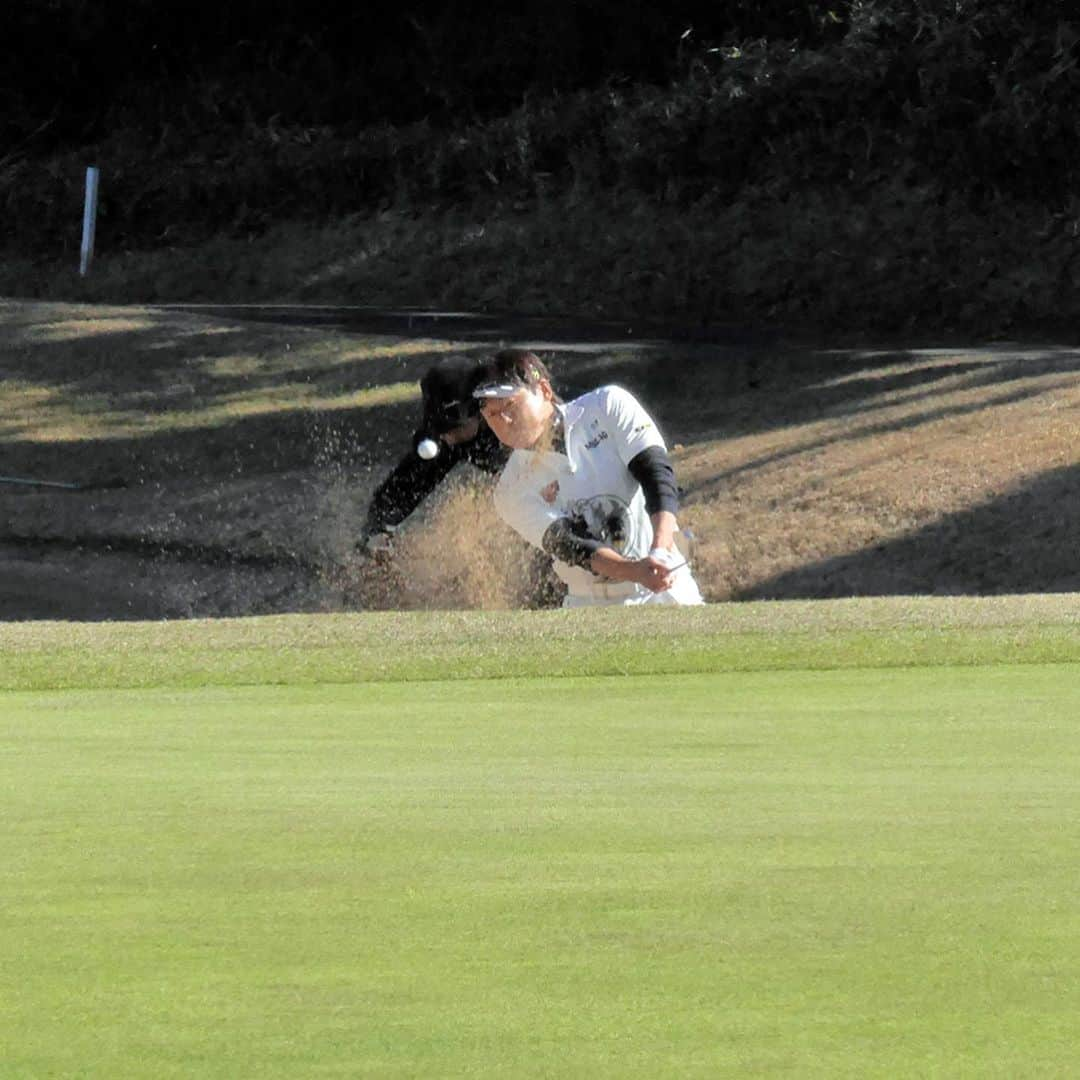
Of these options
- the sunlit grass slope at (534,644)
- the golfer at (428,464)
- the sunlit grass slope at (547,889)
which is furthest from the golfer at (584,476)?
the golfer at (428,464)

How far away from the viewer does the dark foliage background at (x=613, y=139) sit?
35.1m

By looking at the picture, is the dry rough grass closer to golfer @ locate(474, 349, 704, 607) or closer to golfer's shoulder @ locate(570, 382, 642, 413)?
golfer @ locate(474, 349, 704, 607)

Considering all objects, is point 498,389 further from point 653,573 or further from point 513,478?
point 653,573

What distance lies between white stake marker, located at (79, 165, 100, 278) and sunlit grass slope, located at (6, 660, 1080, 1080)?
36622mm

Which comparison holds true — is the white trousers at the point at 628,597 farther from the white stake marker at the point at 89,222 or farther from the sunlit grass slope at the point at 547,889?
the white stake marker at the point at 89,222

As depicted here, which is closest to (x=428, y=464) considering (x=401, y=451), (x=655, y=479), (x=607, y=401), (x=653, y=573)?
(x=607, y=401)

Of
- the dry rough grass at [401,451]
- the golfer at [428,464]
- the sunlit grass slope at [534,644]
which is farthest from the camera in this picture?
the dry rough grass at [401,451]

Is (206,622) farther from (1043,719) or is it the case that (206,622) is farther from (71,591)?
(71,591)

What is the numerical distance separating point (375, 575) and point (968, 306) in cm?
1605

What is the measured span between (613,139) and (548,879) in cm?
3759

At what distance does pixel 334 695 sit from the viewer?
751 cm

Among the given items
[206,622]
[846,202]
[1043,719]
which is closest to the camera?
[1043,719]

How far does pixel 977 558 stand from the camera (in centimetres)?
1953

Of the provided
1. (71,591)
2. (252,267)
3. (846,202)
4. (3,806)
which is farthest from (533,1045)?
(252,267)
